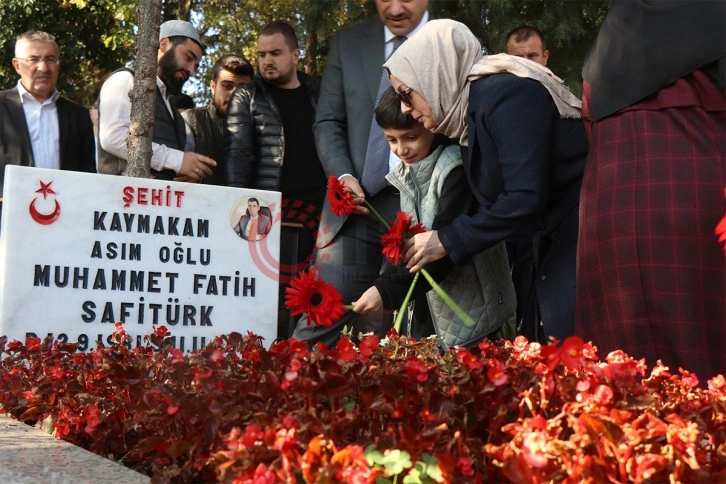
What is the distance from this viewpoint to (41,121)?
6406 millimetres

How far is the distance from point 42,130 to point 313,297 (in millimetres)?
3188

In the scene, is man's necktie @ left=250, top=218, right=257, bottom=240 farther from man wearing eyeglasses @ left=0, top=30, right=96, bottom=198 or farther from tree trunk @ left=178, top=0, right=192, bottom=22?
tree trunk @ left=178, top=0, right=192, bottom=22

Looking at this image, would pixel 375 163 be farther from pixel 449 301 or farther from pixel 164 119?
pixel 164 119

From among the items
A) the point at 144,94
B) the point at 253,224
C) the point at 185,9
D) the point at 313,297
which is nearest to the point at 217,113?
the point at 144,94

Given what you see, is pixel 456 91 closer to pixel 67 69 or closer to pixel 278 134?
pixel 278 134

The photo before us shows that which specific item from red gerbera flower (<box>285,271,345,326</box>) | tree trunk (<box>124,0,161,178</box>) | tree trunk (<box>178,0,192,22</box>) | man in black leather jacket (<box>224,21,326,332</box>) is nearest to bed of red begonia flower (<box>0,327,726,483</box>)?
red gerbera flower (<box>285,271,345,326</box>)

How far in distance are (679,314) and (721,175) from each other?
1.33 ft

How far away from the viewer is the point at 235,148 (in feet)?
21.2

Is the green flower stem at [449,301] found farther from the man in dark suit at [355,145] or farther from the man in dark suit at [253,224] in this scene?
the man in dark suit at [253,224]

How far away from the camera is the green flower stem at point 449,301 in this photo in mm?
3855

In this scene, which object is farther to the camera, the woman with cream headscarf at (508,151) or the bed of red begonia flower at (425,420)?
the woman with cream headscarf at (508,151)

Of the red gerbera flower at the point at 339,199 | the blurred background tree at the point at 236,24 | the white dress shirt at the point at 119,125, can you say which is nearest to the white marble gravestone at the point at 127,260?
the red gerbera flower at the point at 339,199

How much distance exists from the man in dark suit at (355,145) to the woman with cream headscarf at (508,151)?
66 centimetres

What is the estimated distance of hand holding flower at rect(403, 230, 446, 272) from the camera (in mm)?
3793
